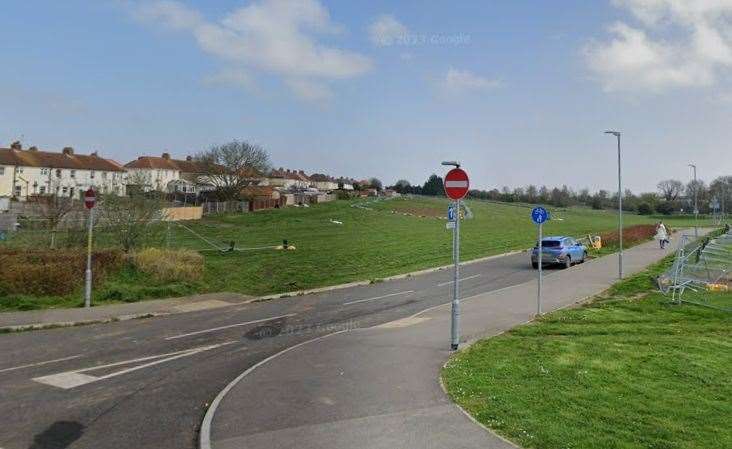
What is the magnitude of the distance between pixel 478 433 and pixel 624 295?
43.8ft

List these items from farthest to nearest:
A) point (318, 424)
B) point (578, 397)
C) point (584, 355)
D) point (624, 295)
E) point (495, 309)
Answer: point (624, 295) → point (495, 309) → point (584, 355) → point (578, 397) → point (318, 424)

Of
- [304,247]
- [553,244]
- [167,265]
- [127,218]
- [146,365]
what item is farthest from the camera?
[304,247]

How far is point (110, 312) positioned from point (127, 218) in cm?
890

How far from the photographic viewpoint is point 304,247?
33688 mm

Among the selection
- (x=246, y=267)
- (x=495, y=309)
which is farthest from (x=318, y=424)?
(x=246, y=267)

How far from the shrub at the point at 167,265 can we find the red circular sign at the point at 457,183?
12.2 metres

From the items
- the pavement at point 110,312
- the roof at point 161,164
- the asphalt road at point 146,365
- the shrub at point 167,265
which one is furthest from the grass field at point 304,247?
the roof at point 161,164

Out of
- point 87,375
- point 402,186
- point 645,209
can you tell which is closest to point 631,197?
point 645,209

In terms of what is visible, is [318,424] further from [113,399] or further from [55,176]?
[55,176]

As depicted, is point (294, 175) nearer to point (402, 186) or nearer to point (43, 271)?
point (402, 186)

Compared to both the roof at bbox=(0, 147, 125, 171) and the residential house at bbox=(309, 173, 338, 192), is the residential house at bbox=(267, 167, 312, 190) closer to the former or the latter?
the residential house at bbox=(309, 173, 338, 192)

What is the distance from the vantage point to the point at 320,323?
14367 millimetres

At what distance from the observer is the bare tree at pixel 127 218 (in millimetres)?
23000

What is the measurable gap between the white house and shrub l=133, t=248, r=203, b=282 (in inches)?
2058
